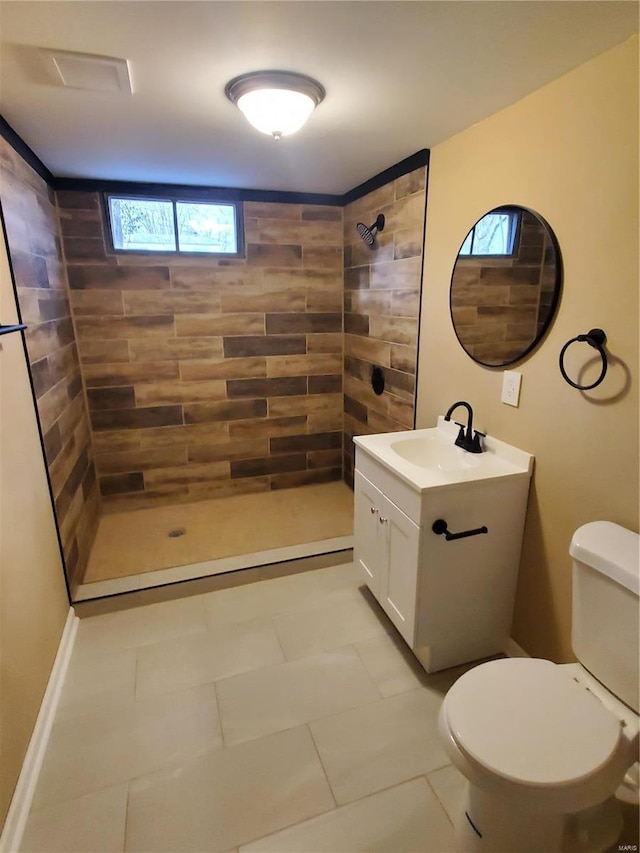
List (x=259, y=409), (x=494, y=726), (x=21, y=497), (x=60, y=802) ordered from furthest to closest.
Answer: (x=259, y=409), (x=21, y=497), (x=60, y=802), (x=494, y=726)

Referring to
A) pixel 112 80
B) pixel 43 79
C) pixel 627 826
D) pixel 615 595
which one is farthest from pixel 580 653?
pixel 43 79

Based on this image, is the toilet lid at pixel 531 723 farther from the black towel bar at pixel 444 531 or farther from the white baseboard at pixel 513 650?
the white baseboard at pixel 513 650

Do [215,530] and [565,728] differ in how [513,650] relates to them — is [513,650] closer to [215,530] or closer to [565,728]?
[565,728]

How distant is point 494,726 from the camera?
1.18 meters

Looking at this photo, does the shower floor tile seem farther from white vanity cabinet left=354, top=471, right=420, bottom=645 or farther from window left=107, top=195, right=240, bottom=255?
window left=107, top=195, right=240, bottom=255

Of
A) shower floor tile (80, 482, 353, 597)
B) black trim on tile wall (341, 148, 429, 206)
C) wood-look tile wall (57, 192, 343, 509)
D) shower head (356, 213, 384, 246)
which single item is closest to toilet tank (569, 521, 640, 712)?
shower floor tile (80, 482, 353, 597)

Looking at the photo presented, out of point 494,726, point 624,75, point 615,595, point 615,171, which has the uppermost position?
point 624,75

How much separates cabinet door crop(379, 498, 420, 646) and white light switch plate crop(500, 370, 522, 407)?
0.64 metres

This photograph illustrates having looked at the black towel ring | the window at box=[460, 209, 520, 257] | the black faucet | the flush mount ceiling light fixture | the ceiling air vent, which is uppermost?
the ceiling air vent

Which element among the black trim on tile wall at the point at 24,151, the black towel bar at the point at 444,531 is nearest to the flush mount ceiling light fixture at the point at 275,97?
the black trim on tile wall at the point at 24,151

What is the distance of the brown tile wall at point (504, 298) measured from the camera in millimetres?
1630

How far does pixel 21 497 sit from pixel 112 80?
1478mm

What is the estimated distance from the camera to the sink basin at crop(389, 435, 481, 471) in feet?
6.83

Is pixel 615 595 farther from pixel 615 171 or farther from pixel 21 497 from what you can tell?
pixel 21 497
